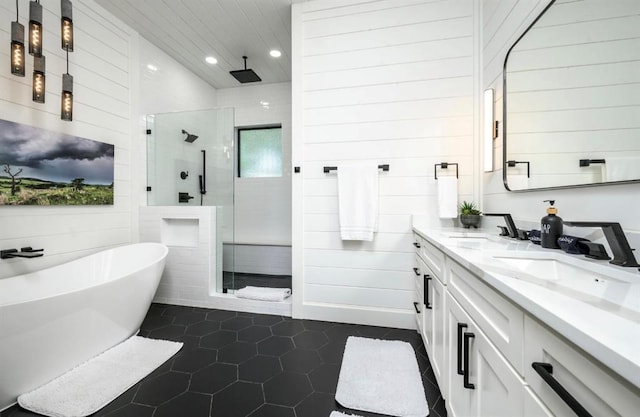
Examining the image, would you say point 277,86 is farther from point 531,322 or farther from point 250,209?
point 531,322

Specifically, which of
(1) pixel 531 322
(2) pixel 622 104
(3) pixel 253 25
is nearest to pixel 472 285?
(1) pixel 531 322

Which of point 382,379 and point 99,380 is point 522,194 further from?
point 99,380

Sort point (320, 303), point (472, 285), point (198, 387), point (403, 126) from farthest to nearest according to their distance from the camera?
point (320, 303), point (403, 126), point (198, 387), point (472, 285)

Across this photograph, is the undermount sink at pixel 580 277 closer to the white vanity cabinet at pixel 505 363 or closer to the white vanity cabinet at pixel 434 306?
the white vanity cabinet at pixel 505 363

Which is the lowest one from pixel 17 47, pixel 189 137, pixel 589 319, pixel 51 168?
pixel 589 319

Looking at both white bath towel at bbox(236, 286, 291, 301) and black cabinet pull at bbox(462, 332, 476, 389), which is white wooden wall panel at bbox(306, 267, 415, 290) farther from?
black cabinet pull at bbox(462, 332, 476, 389)

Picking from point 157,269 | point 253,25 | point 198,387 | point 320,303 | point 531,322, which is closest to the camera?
point 531,322

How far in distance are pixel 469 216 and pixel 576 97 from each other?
1.06m

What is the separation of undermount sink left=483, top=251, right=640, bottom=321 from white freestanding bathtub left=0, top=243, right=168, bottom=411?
2.16 metres

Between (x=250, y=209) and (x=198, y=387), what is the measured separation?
2.95m

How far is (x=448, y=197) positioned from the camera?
222cm

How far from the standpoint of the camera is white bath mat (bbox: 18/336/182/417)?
4.67 ft

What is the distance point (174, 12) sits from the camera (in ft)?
8.75

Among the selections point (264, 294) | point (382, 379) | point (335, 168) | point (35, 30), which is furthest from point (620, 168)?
point (35, 30)
